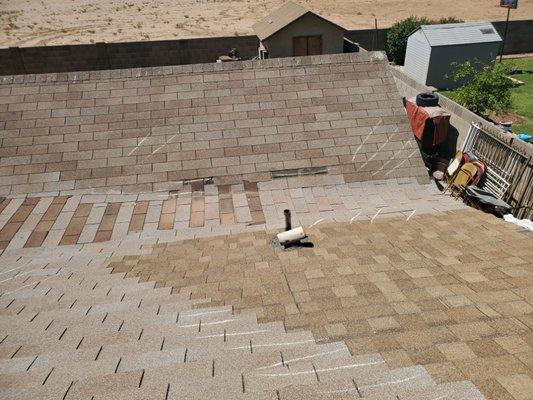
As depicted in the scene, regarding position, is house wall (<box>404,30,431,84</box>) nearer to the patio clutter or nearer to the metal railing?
the patio clutter

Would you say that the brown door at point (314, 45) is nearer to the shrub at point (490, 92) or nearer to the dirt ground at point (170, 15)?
the shrub at point (490, 92)

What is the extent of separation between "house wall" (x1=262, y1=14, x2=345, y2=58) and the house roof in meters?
0.24

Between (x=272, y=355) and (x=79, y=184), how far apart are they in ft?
31.9

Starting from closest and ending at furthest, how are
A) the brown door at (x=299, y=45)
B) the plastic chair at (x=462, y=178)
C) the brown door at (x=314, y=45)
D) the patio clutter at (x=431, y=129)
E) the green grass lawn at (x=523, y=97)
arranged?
the plastic chair at (x=462, y=178) < the patio clutter at (x=431, y=129) < the green grass lawn at (x=523, y=97) < the brown door at (x=299, y=45) < the brown door at (x=314, y=45)

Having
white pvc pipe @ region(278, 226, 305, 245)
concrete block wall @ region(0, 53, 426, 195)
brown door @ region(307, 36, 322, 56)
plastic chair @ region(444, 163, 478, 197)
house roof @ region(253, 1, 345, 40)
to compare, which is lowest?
plastic chair @ region(444, 163, 478, 197)

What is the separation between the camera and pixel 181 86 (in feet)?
44.8

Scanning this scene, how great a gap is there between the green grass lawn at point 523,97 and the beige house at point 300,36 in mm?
7611

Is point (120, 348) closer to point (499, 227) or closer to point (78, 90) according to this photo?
point (499, 227)

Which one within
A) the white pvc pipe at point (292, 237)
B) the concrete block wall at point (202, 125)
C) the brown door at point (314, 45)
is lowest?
the white pvc pipe at point (292, 237)

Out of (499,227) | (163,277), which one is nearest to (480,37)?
(499,227)

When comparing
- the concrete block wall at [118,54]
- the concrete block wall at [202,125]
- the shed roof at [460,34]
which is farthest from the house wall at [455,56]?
the concrete block wall at [118,54]

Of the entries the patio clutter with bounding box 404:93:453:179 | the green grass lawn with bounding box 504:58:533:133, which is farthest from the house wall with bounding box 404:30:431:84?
the patio clutter with bounding box 404:93:453:179

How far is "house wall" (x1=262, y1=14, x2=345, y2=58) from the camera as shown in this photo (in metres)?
Answer: 23.8

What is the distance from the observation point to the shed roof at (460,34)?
23453mm
